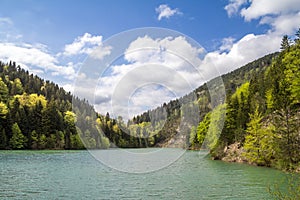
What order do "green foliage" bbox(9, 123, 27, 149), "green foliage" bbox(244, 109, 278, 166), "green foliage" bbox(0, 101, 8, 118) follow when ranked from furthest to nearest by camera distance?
"green foliage" bbox(0, 101, 8, 118) → "green foliage" bbox(9, 123, 27, 149) → "green foliage" bbox(244, 109, 278, 166)

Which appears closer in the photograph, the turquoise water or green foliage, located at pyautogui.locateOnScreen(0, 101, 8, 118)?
the turquoise water

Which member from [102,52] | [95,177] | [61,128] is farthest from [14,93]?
[102,52]

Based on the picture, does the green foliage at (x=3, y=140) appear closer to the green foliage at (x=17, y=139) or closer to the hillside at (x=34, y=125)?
the hillside at (x=34, y=125)

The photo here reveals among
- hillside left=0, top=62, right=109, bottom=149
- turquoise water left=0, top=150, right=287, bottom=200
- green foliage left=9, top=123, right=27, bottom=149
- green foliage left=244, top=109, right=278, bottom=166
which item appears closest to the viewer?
turquoise water left=0, top=150, right=287, bottom=200

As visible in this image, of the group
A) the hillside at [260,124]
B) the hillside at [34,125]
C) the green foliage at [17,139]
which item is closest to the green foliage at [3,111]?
the hillside at [34,125]

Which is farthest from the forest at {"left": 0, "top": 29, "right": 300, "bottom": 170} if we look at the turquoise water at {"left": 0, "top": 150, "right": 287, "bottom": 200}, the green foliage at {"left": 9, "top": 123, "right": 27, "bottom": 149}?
the turquoise water at {"left": 0, "top": 150, "right": 287, "bottom": 200}

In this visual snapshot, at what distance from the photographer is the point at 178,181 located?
95.3 ft

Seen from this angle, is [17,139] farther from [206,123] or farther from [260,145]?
[260,145]

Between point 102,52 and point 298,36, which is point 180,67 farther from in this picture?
point 298,36

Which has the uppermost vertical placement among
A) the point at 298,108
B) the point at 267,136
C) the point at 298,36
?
the point at 298,36

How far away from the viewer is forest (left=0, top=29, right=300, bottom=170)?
20781 millimetres

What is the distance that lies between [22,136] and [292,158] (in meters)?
81.0

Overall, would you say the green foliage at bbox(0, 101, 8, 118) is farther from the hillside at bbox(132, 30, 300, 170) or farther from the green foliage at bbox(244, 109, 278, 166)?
the green foliage at bbox(244, 109, 278, 166)

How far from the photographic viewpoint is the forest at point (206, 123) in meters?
20.8
